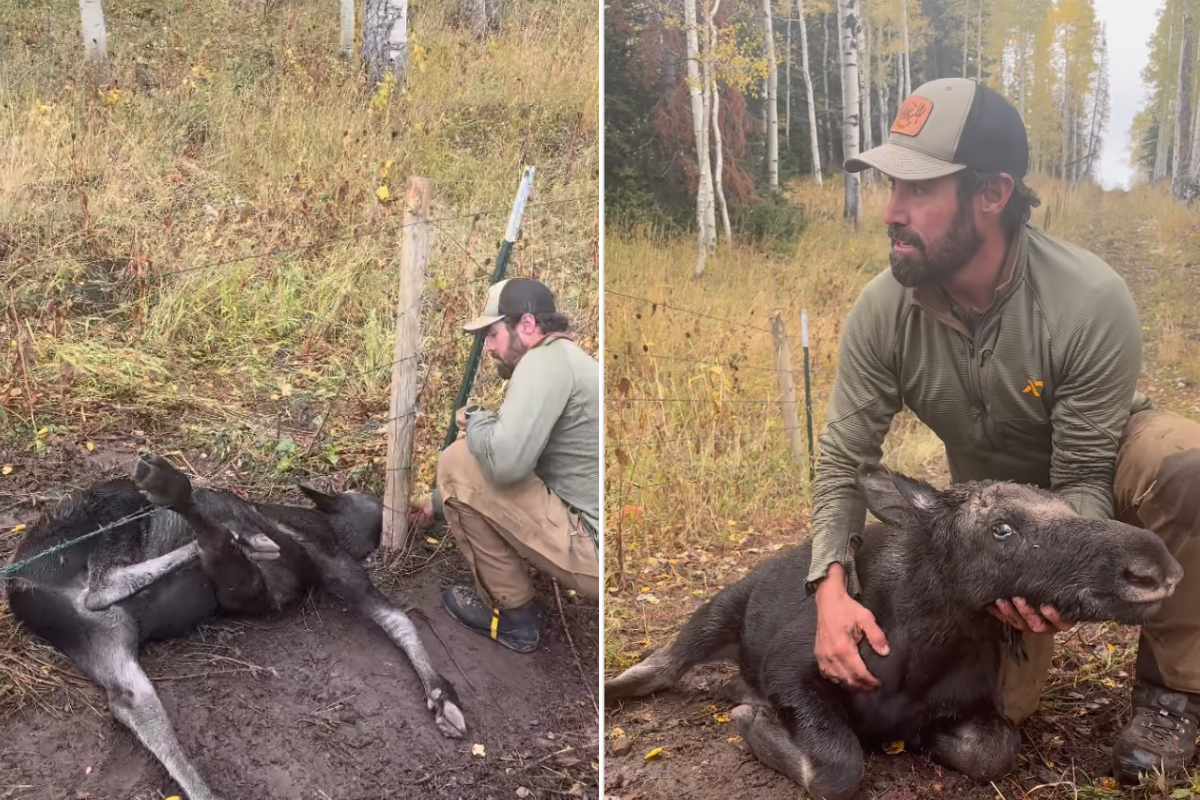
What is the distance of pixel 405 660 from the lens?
97.1 inches

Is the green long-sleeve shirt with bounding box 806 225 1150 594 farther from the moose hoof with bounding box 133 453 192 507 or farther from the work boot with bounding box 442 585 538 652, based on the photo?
the moose hoof with bounding box 133 453 192 507

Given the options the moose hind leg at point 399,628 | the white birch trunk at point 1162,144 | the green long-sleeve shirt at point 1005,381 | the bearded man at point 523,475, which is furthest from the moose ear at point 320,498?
the white birch trunk at point 1162,144

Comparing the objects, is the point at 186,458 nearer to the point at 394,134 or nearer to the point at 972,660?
the point at 394,134

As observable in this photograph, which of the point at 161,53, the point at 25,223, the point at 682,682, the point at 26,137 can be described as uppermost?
the point at 161,53

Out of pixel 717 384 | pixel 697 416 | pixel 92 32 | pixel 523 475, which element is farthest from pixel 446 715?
pixel 92 32

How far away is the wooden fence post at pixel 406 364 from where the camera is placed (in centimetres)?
249

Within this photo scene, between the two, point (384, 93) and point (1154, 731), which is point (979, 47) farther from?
point (1154, 731)

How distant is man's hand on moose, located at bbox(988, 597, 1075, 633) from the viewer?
2.21 meters

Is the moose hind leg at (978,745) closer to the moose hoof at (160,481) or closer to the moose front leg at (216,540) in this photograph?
the moose front leg at (216,540)

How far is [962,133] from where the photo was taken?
2.21 m

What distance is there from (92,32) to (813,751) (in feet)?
8.48

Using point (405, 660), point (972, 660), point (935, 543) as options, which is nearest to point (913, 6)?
point (935, 543)

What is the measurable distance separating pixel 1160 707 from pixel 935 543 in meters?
0.66

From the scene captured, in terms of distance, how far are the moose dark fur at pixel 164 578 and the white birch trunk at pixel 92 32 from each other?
1052mm
